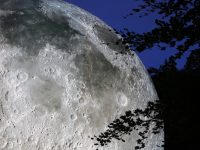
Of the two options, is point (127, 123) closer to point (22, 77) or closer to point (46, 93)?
point (46, 93)

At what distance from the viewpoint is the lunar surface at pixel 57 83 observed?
19.8 feet

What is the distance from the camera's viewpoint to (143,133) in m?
7.06

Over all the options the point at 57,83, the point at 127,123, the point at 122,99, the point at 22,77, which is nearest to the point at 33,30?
the point at 22,77

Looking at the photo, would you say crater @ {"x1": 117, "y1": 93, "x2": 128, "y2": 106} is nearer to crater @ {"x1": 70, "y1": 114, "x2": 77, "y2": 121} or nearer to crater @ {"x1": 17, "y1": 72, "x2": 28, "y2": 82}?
crater @ {"x1": 70, "y1": 114, "x2": 77, "y2": 121}

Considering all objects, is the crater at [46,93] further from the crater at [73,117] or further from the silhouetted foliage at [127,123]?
the silhouetted foliage at [127,123]

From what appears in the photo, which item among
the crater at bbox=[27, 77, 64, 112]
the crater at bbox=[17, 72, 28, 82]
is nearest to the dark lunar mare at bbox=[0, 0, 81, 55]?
the crater at bbox=[17, 72, 28, 82]

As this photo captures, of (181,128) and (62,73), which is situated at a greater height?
(62,73)

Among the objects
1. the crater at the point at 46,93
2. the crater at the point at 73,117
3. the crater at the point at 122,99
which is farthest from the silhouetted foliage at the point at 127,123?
the crater at the point at 46,93

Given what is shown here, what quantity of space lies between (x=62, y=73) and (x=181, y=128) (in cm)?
222

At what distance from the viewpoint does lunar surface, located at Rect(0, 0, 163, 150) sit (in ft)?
19.8

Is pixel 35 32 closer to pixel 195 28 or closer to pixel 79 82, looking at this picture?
pixel 79 82

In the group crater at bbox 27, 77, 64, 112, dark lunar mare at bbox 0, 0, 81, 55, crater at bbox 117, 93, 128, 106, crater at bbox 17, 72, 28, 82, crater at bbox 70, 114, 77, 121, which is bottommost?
crater at bbox 70, 114, 77, 121

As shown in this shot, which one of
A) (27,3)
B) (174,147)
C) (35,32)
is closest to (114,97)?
(35,32)

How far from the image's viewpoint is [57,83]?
643cm
